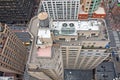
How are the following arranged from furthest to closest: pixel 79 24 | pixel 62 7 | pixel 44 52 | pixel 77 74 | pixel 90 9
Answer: pixel 77 74 < pixel 90 9 < pixel 62 7 < pixel 79 24 < pixel 44 52

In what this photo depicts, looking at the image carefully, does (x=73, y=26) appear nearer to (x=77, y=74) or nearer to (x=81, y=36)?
(x=81, y=36)

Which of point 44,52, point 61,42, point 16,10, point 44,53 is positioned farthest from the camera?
point 16,10

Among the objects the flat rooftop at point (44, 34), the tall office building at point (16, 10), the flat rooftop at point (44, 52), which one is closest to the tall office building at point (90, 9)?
the flat rooftop at point (44, 34)

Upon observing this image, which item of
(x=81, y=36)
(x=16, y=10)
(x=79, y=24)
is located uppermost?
(x=16, y=10)

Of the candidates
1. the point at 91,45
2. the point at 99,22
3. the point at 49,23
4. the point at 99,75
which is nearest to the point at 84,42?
the point at 91,45

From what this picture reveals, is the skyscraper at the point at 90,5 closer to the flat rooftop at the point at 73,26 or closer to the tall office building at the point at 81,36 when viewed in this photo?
the tall office building at the point at 81,36

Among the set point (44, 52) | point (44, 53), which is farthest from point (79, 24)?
point (44, 53)

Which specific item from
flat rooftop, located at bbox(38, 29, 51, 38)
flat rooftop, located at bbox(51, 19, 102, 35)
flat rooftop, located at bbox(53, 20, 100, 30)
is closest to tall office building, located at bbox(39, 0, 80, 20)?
flat rooftop, located at bbox(53, 20, 100, 30)
